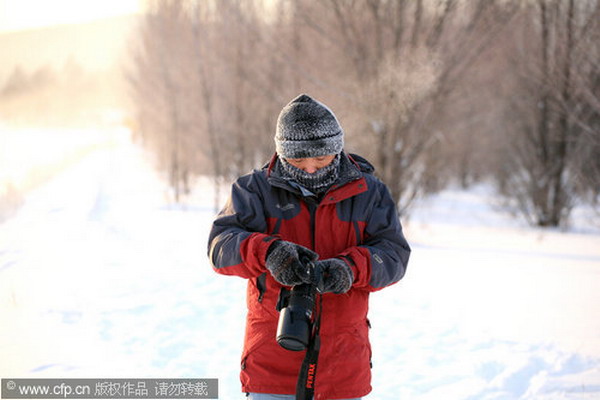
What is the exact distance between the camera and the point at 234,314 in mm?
5023

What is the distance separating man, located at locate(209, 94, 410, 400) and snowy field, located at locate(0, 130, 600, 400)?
5.77 ft

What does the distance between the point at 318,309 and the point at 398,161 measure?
25.8ft

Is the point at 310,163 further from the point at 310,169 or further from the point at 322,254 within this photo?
the point at 322,254

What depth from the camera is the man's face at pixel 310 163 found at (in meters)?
1.88

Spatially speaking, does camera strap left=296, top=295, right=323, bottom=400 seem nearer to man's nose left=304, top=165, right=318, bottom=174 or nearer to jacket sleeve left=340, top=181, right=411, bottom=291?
jacket sleeve left=340, top=181, right=411, bottom=291

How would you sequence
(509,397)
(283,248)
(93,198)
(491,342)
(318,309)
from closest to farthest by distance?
(283,248) → (318,309) → (509,397) → (491,342) → (93,198)

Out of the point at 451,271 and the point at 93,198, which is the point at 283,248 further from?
the point at 93,198

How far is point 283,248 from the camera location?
1.64 m

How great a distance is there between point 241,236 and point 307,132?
1.58ft

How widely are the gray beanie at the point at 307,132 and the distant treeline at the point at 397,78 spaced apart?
23.1 ft

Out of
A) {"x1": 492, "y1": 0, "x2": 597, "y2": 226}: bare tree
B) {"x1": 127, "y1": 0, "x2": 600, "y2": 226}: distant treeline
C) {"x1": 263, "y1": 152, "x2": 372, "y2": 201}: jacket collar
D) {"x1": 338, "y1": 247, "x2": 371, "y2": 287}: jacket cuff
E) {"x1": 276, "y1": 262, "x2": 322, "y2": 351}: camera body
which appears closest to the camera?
{"x1": 276, "y1": 262, "x2": 322, "y2": 351}: camera body

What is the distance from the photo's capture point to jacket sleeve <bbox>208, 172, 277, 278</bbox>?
171 centimetres

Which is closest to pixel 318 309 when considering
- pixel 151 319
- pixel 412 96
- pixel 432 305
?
pixel 151 319

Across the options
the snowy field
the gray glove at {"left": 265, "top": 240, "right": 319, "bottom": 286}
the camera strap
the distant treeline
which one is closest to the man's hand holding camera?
the gray glove at {"left": 265, "top": 240, "right": 319, "bottom": 286}
